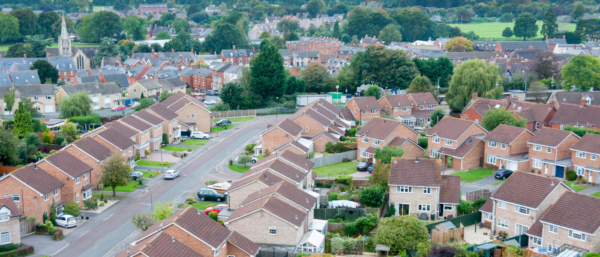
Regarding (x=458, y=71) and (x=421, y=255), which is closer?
(x=421, y=255)

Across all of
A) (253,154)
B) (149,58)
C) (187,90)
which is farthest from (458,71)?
(149,58)

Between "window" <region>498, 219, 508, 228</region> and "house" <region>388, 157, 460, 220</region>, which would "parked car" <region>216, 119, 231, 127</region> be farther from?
"window" <region>498, 219, 508, 228</region>

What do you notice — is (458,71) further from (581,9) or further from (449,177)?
(581,9)

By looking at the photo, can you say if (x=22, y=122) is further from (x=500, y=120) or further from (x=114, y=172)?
(x=500, y=120)

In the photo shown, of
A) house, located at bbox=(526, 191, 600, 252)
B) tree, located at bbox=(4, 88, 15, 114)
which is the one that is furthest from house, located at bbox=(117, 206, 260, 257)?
tree, located at bbox=(4, 88, 15, 114)

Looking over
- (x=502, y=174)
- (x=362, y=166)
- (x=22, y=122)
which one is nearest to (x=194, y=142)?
(x=22, y=122)

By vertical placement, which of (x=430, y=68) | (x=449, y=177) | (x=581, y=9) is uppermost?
(x=581, y=9)
